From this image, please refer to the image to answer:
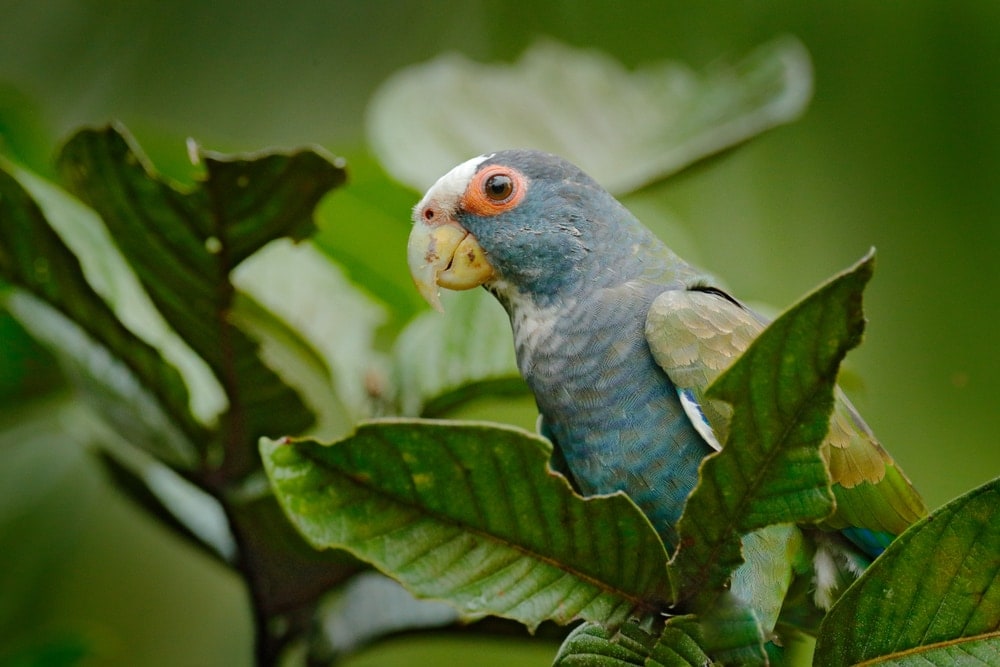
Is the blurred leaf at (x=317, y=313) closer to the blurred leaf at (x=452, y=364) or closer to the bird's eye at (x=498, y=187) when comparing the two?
the blurred leaf at (x=452, y=364)

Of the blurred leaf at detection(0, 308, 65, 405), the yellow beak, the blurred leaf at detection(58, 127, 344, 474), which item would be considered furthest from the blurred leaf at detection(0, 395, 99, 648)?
the yellow beak

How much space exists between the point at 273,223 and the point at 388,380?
31 centimetres

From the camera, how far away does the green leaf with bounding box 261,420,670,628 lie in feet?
1.92

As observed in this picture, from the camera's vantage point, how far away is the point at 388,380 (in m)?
1.10

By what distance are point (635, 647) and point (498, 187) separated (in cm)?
53

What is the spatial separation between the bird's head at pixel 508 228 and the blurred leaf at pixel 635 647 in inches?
17.4

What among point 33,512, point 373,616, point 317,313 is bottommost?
point 33,512

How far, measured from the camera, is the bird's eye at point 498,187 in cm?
93

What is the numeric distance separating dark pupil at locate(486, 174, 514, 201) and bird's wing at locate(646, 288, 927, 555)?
0.69 feet

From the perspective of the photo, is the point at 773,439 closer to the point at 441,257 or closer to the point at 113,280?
the point at 441,257

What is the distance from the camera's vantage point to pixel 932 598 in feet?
1.86

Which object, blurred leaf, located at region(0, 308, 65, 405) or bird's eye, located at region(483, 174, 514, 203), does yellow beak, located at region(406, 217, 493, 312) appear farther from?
blurred leaf, located at region(0, 308, 65, 405)

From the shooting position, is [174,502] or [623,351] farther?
[174,502]

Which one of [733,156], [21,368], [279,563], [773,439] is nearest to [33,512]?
[21,368]
